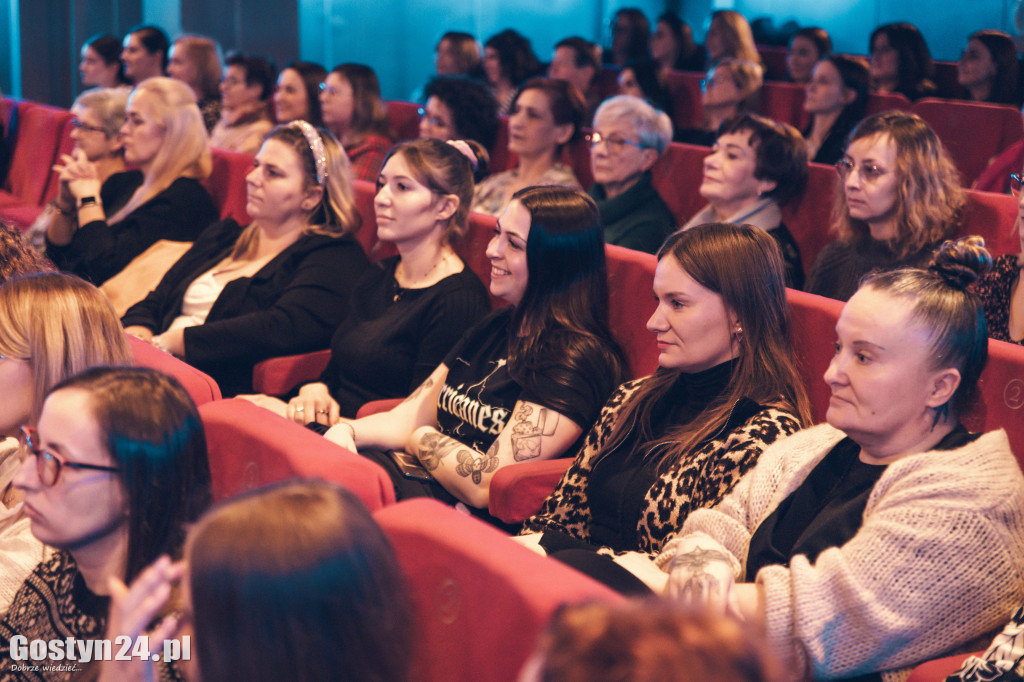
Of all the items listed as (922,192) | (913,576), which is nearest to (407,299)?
(922,192)

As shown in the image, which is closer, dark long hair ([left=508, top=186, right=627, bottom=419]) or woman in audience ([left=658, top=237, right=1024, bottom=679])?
woman in audience ([left=658, top=237, right=1024, bottom=679])

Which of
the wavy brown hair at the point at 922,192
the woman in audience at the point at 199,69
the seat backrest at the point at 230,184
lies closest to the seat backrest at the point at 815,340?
the wavy brown hair at the point at 922,192

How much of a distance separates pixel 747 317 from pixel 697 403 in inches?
7.0

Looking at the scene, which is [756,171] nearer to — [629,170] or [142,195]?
[629,170]

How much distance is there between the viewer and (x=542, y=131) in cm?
385

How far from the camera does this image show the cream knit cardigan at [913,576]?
4.25 ft

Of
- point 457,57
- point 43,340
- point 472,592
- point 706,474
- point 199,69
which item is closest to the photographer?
point 472,592

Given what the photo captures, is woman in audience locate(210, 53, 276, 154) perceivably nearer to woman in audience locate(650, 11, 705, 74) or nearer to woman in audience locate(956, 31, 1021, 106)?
woman in audience locate(650, 11, 705, 74)

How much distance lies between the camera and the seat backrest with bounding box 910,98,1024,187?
4.34 m

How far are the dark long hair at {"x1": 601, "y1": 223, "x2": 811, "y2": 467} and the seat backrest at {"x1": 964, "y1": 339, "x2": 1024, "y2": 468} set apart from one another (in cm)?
28

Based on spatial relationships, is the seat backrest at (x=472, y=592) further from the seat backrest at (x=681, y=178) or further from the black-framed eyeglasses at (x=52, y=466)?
the seat backrest at (x=681, y=178)

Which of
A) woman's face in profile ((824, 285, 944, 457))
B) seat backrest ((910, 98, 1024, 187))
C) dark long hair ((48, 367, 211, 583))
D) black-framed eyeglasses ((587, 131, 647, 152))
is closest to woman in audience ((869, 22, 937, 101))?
seat backrest ((910, 98, 1024, 187))

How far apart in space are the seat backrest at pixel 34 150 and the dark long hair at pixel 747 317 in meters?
3.80

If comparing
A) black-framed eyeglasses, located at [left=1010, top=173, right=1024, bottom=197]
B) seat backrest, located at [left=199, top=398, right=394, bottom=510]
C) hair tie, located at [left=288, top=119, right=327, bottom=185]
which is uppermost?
black-framed eyeglasses, located at [left=1010, top=173, right=1024, bottom=197]
